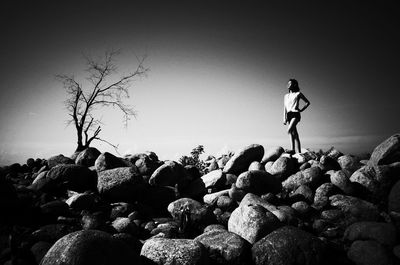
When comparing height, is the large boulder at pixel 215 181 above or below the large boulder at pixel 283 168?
below

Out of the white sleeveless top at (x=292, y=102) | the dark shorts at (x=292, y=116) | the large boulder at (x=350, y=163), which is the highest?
the white sleeveless top at (x=292, y=102)

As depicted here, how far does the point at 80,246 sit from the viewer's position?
3.70m

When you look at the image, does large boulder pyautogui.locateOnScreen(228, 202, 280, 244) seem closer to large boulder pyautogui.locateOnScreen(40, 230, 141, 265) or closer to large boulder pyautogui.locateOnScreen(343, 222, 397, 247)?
large boulder pyautogui.locateOnScreen(343, 222, 397, 247)

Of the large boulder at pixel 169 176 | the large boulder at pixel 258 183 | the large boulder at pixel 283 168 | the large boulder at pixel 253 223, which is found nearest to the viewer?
the large boulder at pixel 253 223

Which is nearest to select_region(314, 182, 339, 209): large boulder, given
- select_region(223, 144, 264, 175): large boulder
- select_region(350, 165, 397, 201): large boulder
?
select_region(350, 165, 397, 201): large boulder

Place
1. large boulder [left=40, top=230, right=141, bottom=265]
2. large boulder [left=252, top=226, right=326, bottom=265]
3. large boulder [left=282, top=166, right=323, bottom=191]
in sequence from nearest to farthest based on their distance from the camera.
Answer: large boulder [left=40, top=230, right=141, bottom=265], large boulder [left=252, top=226, right=326, bottom=265], large boulder [left=282, top=166, right=323, bottom=191]

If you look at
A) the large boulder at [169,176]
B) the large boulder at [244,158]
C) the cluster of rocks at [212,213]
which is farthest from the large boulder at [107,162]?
the large boulder at [244,158]

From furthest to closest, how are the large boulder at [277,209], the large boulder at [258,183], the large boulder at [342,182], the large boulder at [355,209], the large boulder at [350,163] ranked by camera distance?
the large boulder at [350,163]
the large boulder at [258,183]
the large boulder at [342,182]
the large boulder at [355,209]
the large boulder at [277,209]

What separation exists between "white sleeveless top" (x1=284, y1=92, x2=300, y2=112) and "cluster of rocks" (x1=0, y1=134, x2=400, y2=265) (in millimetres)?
1848

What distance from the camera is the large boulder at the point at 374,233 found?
5184mm

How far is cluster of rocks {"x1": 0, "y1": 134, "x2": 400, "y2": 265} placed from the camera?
4.45m

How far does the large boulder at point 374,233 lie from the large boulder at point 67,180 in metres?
7.59

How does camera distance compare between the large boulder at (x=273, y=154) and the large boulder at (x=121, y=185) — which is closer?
the large boulder at (x=121, y=185)

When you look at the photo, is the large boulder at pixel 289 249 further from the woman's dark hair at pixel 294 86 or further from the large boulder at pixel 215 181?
the woman's dark hair at pixel 294 86
